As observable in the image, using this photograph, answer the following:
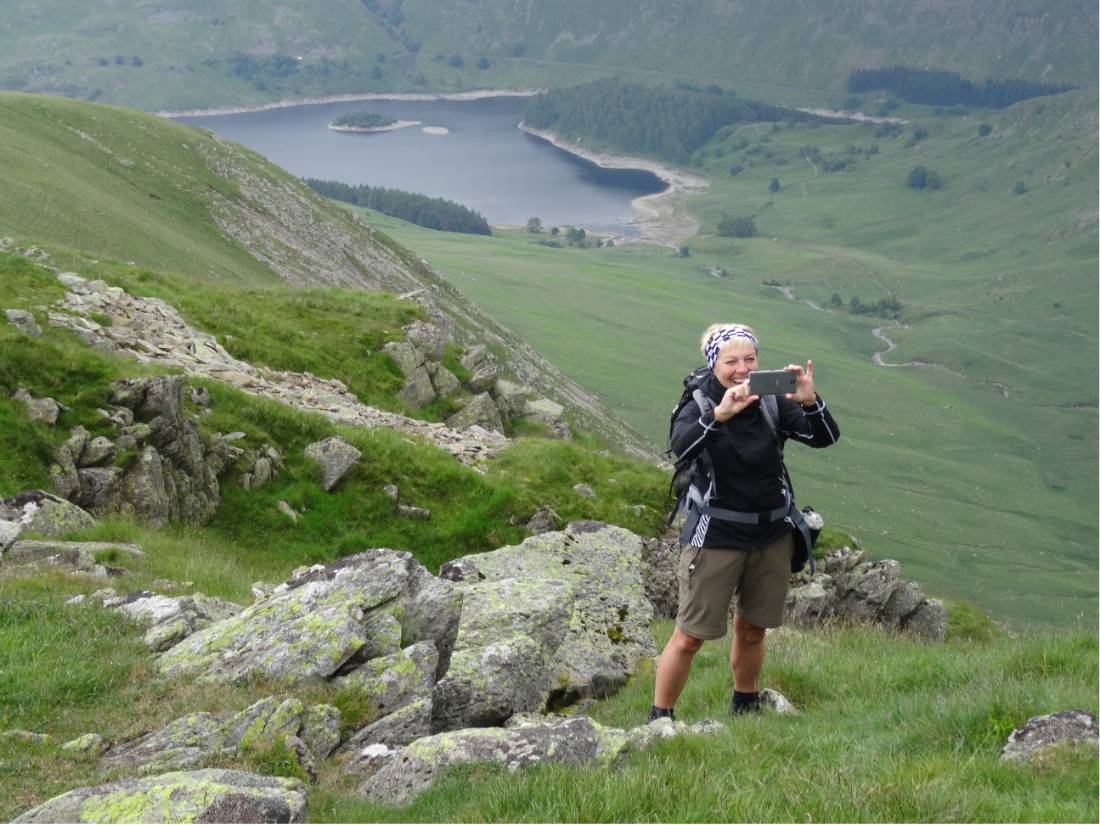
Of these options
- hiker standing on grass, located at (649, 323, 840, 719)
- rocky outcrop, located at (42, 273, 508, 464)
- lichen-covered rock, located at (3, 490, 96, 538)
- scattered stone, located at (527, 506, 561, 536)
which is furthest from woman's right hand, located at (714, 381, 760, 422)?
rocky outcrop, located at (42, 273, 508, 464)

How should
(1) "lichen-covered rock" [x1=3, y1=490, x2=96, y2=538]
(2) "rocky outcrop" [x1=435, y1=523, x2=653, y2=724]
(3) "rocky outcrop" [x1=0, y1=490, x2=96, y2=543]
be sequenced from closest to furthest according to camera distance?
(2) "rocky outcrop" [x1=435, y1=523, x2=653, y2=724], (3) "rocky outcrop" [x1=0, y1=490, x2=96, y2=543], (1) "lichen-covered rock" [x1=3, y1=490, x2=96, y2=538]

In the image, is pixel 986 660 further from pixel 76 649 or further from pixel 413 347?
pixel 413 347

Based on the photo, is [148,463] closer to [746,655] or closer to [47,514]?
[47,514]

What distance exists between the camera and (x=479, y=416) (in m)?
33.2

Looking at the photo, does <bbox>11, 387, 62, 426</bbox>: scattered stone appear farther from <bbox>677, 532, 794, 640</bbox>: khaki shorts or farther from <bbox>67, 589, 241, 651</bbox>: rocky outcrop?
<bbox>677, 532, 794, 640</bbox>: khaki shorts

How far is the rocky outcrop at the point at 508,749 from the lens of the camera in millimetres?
8430

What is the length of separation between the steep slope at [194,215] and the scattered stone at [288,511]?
30.3 metres

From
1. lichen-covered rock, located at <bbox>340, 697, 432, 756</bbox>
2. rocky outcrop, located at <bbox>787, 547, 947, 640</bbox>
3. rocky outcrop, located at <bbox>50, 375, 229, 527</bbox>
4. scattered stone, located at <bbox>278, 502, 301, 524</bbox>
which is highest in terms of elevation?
lichen-covered rock, located at <bbox>340, 697, 432, 756</bbox>

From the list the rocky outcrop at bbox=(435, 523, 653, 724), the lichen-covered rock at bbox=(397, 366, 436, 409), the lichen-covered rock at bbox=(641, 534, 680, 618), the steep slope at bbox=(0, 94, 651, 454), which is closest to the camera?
the rocky outcrop at bbox=(435, 523, 653, 724)

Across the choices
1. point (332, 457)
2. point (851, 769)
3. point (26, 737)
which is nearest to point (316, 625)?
point (26, 737)

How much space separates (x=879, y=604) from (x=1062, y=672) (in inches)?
654

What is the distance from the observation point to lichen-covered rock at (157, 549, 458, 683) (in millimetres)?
10773

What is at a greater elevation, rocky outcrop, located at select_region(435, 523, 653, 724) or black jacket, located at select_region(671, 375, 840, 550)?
black jacket, located at select_region(671, 375, 840, 550)

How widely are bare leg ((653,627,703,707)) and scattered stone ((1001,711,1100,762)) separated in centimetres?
320
